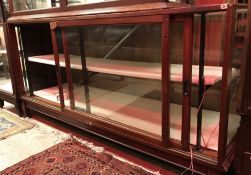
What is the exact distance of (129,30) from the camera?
1831 millimetres

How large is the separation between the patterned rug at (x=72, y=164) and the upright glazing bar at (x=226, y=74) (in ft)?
1.65

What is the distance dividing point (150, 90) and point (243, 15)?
0.91 m

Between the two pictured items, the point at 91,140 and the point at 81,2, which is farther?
the point at 91,140

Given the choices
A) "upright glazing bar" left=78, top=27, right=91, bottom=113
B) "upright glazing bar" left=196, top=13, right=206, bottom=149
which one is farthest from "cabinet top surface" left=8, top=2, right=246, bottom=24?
"upright glazing bar" left=78, top=27, right=91, bottom=113

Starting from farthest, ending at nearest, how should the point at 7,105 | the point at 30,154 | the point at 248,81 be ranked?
the point at 7,105
the point at 30,154
the point at 248,81

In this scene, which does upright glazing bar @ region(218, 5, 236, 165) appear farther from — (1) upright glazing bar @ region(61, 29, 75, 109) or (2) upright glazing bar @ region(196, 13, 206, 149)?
(1) upright glazing bar @ region(61, 29, 75, 109)

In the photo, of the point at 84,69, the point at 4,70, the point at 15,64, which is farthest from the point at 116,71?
the point at 4,70

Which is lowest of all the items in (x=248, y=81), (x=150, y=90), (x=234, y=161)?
(x=234, y=161)

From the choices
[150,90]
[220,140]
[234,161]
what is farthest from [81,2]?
[234,161]

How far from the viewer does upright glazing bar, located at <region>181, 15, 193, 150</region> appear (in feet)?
3.29

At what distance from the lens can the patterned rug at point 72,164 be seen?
54.1 inches

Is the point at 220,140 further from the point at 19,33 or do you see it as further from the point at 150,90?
the point at 19,33

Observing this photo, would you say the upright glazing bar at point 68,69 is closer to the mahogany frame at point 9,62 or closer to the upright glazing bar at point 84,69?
the upright glazing bar at point 84,69

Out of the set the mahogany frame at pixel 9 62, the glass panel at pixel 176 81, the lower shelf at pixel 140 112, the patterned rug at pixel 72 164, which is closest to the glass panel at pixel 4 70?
the mahogany frame at pixel 9 62
